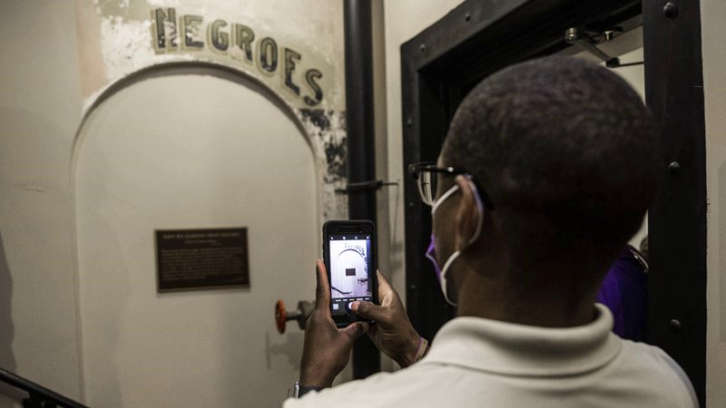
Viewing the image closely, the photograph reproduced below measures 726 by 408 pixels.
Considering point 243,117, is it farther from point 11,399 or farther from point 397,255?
point 11,399

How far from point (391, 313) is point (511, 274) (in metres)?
0.62

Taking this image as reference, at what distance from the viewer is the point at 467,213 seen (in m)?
0.55

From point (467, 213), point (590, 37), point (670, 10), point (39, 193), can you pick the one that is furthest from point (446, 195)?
point (39, 193)

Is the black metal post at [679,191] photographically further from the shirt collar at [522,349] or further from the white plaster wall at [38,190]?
the white plaster wall at [38,190]

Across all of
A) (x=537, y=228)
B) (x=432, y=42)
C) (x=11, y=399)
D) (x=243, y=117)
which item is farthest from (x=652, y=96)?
(x=11, y=399)

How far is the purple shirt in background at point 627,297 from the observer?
1.22 m

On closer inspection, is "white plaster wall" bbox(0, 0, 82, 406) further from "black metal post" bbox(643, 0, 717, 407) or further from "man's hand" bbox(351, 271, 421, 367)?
"black metal post" bbox(643, 0, 717, 407)

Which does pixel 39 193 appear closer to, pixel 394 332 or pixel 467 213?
pixel 394 332

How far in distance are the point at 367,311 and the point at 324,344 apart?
6.5 inches

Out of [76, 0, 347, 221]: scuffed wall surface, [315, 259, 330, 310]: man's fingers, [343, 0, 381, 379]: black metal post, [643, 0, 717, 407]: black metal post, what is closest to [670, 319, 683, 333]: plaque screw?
[643, 0, 717, 407]: black metal post

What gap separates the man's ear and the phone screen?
640 mm

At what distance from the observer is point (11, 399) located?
1794mm

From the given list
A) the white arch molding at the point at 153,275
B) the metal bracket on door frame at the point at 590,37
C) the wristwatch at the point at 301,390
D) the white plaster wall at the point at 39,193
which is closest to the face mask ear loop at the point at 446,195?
the wristwatch at the point at 301,390

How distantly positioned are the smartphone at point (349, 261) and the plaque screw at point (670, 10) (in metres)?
0.78
